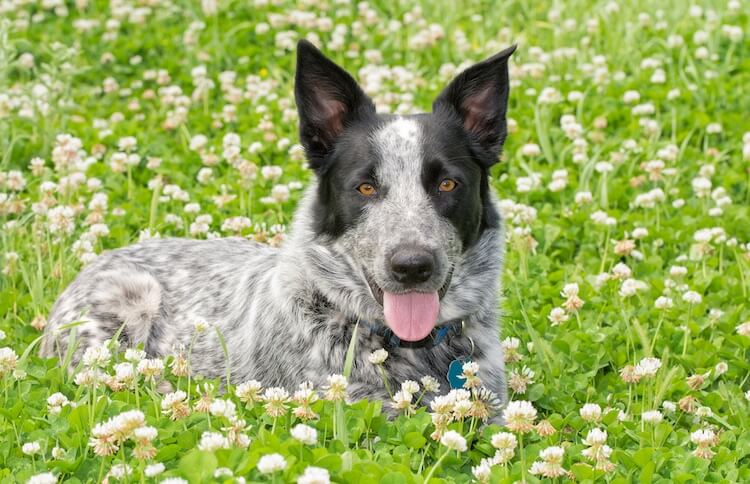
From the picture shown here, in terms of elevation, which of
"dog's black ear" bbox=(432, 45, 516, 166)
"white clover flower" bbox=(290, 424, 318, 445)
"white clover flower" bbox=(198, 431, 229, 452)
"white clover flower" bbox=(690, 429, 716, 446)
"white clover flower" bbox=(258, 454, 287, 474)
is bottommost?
"white clover flower" bbox=(690, 429, 716, 446)

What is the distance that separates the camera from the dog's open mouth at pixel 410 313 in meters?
5.40

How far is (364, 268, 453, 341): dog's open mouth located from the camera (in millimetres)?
5398

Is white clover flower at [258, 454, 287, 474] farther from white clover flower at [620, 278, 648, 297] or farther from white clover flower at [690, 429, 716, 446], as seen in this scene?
white clover flower at [620, 278, 648, 297]

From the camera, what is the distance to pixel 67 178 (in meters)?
8.62

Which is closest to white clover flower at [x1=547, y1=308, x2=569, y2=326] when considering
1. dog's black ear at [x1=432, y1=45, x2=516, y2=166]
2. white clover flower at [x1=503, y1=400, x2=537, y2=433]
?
dog's black ear at [x1=432, y1=45, x2=516, y2=166]

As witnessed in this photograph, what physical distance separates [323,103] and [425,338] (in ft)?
4.53

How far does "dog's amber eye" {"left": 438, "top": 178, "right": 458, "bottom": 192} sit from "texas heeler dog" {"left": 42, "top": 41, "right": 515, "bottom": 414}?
0.02 m

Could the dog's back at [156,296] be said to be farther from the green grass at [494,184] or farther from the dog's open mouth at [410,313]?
the dog's open mouth at [410,313]

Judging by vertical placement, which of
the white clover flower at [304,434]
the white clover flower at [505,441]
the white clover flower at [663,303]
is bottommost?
the white clover flower at [663,303]

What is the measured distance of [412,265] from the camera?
5.16 meters

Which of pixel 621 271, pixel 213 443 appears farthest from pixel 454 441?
pixel 621 271

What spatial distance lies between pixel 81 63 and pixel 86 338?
628 cm

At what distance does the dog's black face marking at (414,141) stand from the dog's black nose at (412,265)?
375 millimetres

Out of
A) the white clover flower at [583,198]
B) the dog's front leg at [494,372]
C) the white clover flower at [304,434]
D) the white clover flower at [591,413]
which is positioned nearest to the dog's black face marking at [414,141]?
the dog's front leg at [494,372]
